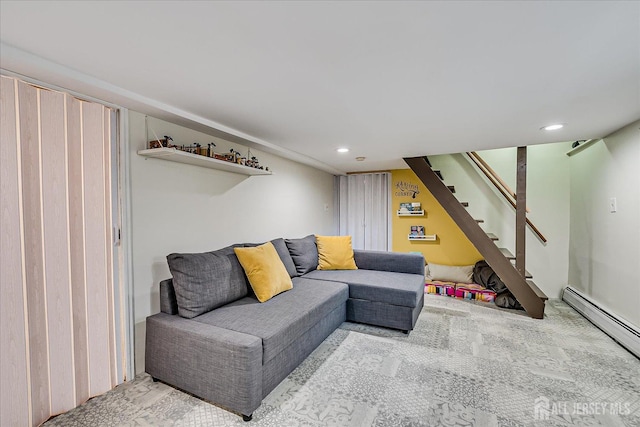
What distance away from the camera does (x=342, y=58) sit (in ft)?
4.69

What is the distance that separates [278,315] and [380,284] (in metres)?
1.37

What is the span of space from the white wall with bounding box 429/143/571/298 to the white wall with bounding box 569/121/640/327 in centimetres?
14

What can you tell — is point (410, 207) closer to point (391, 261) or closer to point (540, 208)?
point (391, 261)

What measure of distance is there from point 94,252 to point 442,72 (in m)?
2.53

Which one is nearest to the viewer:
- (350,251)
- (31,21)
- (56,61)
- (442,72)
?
(31,21)

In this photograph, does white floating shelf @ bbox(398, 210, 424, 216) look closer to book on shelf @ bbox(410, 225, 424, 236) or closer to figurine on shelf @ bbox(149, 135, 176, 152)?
book on shelf @ bbox(410, 225, 424, 236)

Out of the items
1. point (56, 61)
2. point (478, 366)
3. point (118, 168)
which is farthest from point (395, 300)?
point (56, 61)

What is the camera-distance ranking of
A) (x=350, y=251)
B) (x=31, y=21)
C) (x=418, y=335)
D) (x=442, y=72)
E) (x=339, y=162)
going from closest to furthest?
(x=31, y=21)
(x=442, y=72)
(x=418, y=335)
(x=350, y=251)
(x=339, y=162)

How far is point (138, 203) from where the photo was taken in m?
2.11

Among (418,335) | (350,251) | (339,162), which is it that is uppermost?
(339,162)

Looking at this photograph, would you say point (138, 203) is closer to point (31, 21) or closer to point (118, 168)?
point (118, 168)

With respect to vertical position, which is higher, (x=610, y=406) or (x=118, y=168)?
(x=118, y=168)

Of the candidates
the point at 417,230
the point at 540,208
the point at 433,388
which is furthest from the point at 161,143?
the point at 540,208

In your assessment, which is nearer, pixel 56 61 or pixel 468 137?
pixel 56 61
